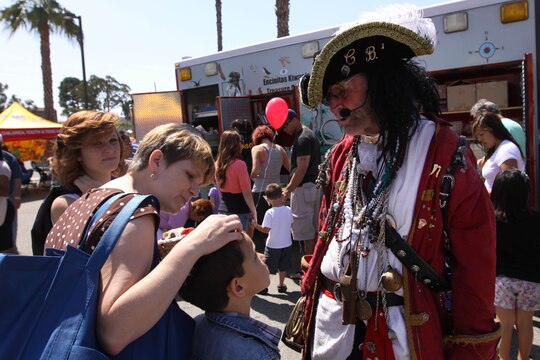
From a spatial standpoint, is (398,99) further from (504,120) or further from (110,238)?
(504,120)

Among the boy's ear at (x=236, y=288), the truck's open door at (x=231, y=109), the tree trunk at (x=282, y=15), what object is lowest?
the boy's ear at (x=236, y=288)

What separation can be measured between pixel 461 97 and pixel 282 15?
7.62 meters

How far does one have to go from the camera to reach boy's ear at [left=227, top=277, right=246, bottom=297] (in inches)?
54.1

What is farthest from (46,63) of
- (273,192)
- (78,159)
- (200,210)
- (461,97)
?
(78,159)

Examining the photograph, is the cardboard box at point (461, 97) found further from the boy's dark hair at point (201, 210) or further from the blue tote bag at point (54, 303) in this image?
the blue tote bag at point (54, 303)

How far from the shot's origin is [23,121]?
1505 centimetres

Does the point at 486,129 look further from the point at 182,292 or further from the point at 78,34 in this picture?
the point at 78,34

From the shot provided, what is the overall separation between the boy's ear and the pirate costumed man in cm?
50

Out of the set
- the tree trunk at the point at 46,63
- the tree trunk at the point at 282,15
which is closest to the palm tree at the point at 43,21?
the tree trunk at the point at 46,63

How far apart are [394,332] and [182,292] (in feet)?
2.66

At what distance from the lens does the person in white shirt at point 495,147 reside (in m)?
3.63

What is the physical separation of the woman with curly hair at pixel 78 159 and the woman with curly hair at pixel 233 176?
2697 mm

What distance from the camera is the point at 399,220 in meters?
1.68

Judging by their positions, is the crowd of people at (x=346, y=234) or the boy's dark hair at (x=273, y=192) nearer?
the crowd of people at (x=346, y=234)
